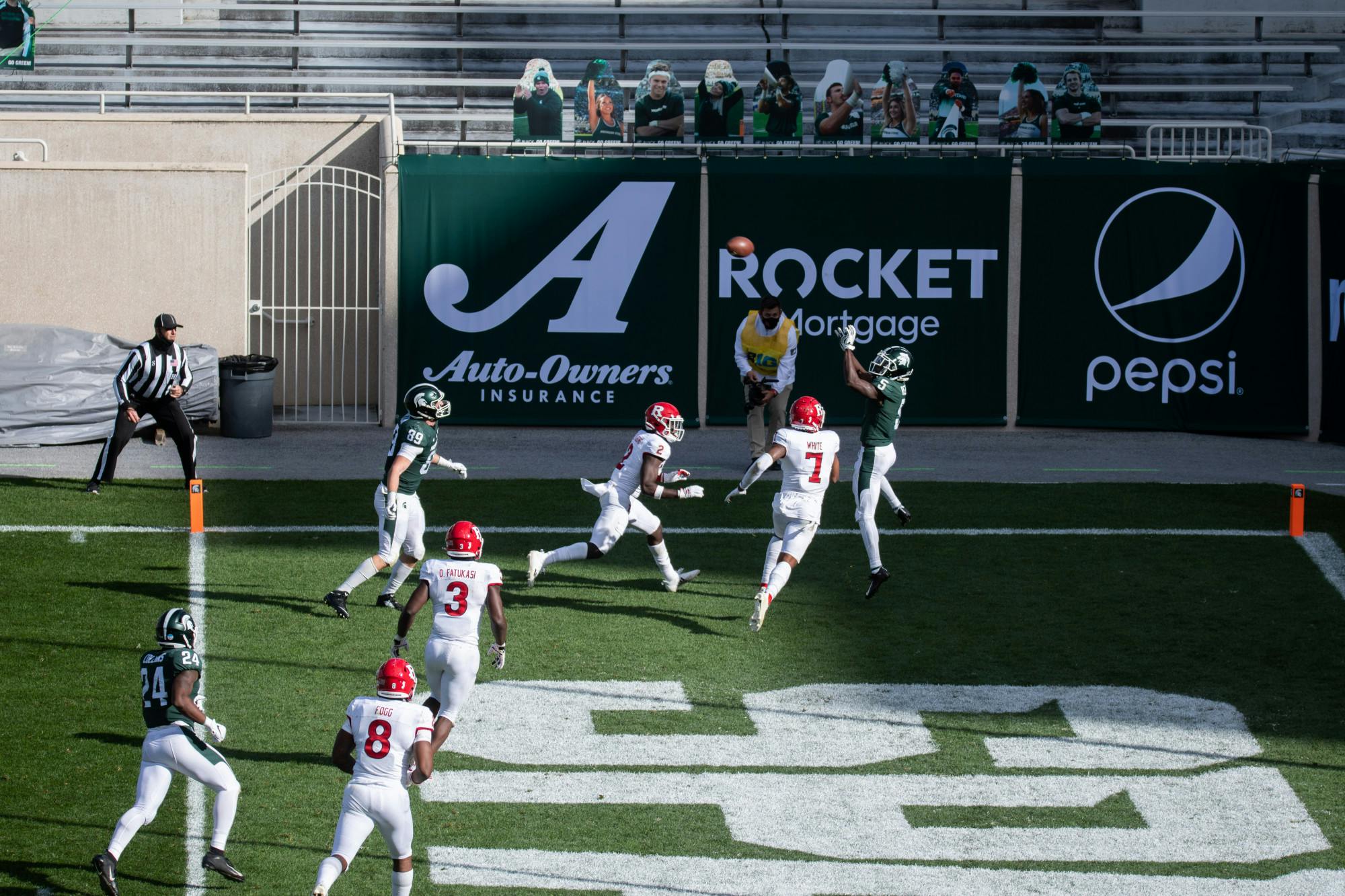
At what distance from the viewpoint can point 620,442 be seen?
20203 millimetres

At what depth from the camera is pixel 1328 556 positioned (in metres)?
14.8

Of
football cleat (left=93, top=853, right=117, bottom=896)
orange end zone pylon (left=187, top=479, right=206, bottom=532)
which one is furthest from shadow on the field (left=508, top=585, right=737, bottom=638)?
football cleat (left=93, top=853, right=117, bottom=896)

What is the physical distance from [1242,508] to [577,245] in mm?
8539

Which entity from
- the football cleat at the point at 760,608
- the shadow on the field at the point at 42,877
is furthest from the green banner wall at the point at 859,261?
the shadow on the field at the point at 42,877

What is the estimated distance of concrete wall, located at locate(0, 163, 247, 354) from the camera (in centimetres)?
2053

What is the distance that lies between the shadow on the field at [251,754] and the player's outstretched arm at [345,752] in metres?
1.86

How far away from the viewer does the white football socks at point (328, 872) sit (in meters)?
7.27

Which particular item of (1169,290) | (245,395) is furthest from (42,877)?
(1169,290)

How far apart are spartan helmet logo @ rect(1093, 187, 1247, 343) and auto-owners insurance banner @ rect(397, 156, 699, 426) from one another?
5235mm

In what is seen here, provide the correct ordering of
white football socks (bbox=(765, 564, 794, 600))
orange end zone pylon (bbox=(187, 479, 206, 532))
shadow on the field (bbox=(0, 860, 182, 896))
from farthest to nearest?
orange end zone pylon (bbox=(187, 479, 206, 532))
white football socks (bbox=(765, 564, 794, 600))
shadow on the field (bbox=(0, 860, 182, 896))

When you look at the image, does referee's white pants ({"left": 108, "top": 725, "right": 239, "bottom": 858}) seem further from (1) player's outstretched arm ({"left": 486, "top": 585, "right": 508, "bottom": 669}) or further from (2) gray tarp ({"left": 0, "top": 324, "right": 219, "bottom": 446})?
(2) gray tarp ({"left": 0, "top": 324, "right": 219, "bottom": 446})

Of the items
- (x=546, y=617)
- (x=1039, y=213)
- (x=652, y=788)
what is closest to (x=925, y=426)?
(x=1039, y=213)

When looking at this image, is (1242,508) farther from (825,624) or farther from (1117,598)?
(825,624)

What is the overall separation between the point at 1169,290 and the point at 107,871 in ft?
53.5
